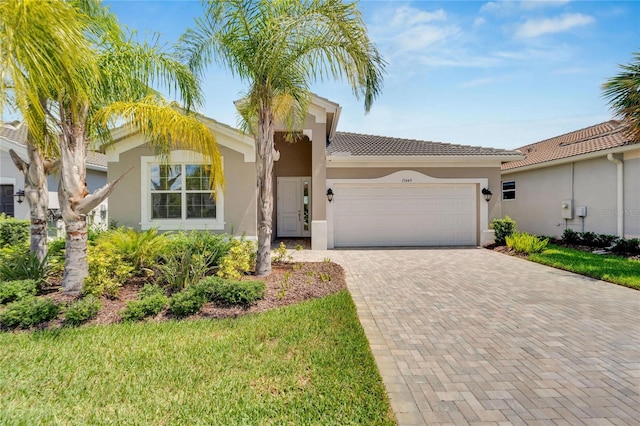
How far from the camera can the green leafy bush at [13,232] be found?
11273 mm

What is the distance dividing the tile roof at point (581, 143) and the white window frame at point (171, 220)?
14012 millimetres

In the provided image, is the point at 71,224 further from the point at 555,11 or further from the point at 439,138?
the point at 439,138

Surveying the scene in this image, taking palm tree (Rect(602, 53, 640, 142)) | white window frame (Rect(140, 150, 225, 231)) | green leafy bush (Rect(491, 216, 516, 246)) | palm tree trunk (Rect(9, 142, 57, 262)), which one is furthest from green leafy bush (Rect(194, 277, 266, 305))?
palm tree (Rect(602, 53, 640, 142))

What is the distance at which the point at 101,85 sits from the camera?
5.88 meters

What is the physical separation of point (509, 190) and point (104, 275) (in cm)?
1937

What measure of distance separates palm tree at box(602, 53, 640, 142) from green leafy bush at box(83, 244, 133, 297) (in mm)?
13984

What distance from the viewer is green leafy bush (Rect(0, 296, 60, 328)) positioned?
4.63m

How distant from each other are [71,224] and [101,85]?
8.77 feet

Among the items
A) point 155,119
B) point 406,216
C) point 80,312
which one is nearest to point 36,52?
point 155,119

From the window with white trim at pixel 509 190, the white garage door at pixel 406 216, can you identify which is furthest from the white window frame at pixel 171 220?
the window with white trim at pixel 509 190

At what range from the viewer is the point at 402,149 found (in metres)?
13.3

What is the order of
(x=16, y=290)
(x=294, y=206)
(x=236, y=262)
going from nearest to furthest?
(x=16, y=290) → (x=236, y=262) → (x=294, y=206)

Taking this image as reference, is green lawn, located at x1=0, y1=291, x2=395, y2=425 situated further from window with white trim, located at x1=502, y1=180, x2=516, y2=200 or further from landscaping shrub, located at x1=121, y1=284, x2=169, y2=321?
window with white trim, located at x1=502, y1=180, x2=516, y2=200

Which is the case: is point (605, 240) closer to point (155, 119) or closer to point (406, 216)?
point (406, 216)
